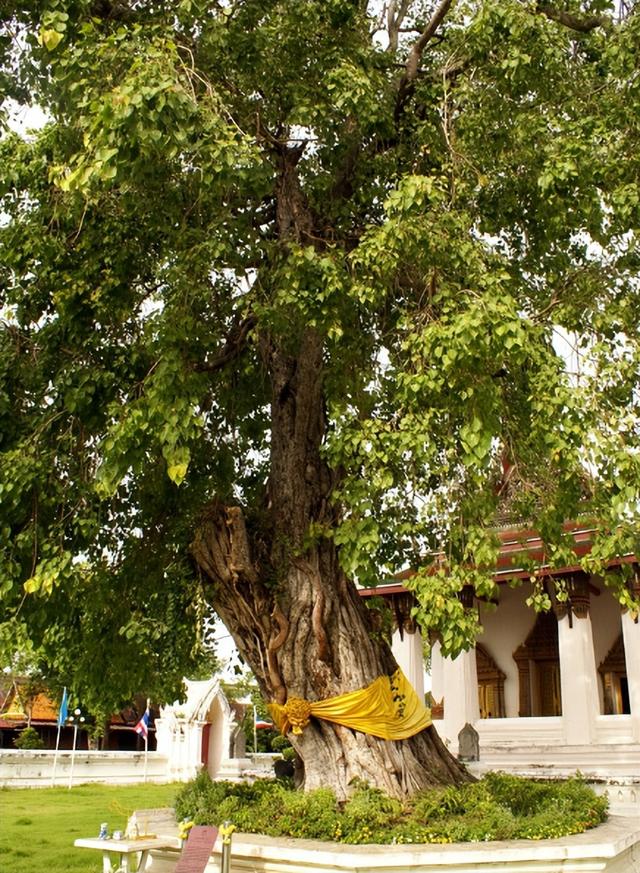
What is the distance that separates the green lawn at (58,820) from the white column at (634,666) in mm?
8726

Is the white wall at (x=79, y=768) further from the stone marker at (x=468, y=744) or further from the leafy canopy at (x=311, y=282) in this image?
the leafy canopy at (x=311, y=282)

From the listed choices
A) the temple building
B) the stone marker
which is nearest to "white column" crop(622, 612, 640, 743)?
the temple building

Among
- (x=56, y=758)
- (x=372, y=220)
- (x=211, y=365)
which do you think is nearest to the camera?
(x=211, y=365)

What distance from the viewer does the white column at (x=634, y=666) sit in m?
16.2

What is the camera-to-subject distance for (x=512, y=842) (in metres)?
6.56

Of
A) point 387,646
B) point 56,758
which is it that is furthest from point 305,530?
point 56,758

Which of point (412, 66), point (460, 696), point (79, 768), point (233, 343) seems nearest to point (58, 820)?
point (460, 696)

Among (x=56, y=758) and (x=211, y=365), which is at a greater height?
(x=211, y=365)

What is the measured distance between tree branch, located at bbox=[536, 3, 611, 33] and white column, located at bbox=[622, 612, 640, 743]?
11.3m

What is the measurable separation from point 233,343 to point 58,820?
30.5 feet

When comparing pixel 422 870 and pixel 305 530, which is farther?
pixel 305 530

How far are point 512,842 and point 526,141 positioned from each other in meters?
5.78

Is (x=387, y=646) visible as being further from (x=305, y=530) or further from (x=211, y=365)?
(x=211, y=365)

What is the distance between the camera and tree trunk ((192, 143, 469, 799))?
7.74 meters
